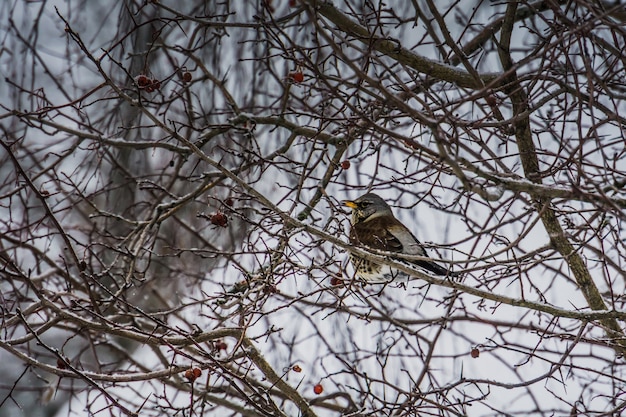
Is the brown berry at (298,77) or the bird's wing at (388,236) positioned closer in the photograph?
the brown berry at (298,77)

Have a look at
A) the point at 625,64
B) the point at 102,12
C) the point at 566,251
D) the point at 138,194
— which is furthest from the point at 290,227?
the point at 138,194

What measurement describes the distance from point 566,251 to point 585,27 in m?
1.30

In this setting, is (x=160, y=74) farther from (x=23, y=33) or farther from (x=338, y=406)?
(x=338, y=406)

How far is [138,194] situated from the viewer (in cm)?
805

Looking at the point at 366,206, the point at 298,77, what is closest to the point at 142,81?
the point at 298,77

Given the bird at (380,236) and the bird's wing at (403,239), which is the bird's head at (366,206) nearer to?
the bird at (380,236)

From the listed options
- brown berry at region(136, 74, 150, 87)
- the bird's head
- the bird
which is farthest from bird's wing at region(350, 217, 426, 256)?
brown berry at region(136, 74, 150, 87)

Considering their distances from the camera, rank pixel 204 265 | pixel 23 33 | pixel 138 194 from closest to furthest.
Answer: pixel 23 33 → pixel 204 265 → pixel 138 194

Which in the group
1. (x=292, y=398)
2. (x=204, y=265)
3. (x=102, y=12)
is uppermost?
(x=102, y=12)

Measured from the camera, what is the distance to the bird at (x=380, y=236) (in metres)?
3.62

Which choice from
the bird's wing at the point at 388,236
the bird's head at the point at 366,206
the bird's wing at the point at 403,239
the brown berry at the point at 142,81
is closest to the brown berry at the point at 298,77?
the brown berry at the point at 142,81

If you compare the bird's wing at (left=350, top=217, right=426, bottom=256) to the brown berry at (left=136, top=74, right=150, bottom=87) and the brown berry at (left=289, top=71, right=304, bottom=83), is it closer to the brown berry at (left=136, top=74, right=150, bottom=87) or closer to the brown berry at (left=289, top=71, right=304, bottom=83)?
the brown berry at (left=289, top=71, right=304, bottom=83)

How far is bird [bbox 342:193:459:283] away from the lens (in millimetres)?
→ 3615

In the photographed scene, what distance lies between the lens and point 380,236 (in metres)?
4.04
